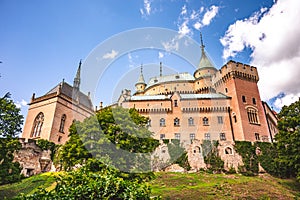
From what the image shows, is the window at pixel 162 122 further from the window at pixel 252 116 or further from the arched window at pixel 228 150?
the window at pixel 252 116

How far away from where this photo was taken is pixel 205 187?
72.0ft

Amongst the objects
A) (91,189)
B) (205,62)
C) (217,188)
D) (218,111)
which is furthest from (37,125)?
(205,62)

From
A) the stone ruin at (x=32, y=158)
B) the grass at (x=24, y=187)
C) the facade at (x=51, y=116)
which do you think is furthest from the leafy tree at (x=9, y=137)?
the facade at (x=51, y=116)

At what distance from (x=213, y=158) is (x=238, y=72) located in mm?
21810

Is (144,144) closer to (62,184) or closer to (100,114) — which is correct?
(100,114)

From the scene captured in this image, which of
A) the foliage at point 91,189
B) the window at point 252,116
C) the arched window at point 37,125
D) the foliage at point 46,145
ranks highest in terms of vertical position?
the window at point 252,116

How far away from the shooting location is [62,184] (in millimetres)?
8195

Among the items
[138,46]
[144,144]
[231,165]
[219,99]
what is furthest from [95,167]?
[219,99]

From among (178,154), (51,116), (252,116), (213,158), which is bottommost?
(213,158)

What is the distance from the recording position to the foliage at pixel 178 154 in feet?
101

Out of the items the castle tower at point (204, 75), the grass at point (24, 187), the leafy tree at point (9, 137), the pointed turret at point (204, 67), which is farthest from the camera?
the pointed turret at point (204, 67)

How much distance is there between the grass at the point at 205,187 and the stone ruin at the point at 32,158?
4.99m

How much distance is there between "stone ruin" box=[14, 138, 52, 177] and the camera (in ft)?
98.9

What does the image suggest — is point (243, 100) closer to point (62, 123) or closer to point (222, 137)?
point (222, 137)
